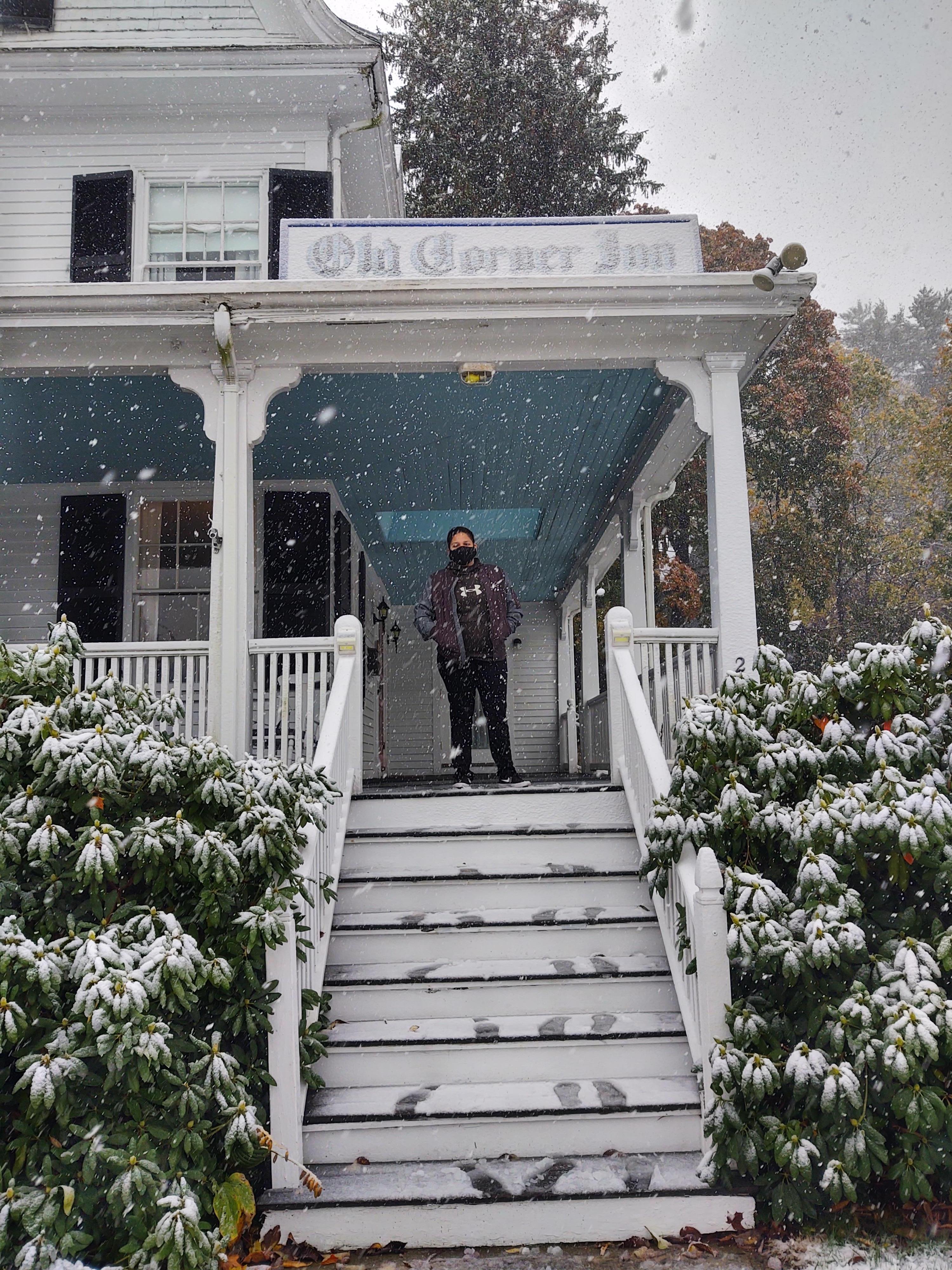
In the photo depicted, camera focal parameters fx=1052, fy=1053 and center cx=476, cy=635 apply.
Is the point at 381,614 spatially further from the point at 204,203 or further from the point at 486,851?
the point at 486,851

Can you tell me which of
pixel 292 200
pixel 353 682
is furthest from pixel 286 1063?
pixel 292 200

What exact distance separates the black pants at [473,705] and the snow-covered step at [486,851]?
95 cm

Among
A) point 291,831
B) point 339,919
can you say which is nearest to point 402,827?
point 339,919

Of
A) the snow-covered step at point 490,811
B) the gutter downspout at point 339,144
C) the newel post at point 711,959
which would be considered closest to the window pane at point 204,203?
the gutter downspout at point 339,144

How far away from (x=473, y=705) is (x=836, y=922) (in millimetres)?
3138

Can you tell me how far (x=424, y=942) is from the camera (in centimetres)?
438

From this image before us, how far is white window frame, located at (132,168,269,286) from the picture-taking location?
8.61 m

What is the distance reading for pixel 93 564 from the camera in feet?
27.2

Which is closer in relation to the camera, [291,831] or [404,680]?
[291,831]

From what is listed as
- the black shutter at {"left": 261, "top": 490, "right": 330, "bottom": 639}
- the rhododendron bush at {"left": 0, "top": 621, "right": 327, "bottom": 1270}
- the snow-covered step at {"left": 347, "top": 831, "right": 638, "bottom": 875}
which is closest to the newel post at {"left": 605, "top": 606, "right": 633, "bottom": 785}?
the snow-covered step at {"left": 347, "top": 831, "right": 638, "bottom": 875}

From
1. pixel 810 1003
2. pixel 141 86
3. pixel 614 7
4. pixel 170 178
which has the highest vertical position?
pixel 614 7

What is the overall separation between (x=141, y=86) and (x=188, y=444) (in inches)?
134

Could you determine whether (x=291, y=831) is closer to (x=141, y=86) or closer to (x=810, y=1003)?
(x=810, y=1003)

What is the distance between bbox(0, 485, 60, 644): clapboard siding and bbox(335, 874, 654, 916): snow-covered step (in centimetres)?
487
